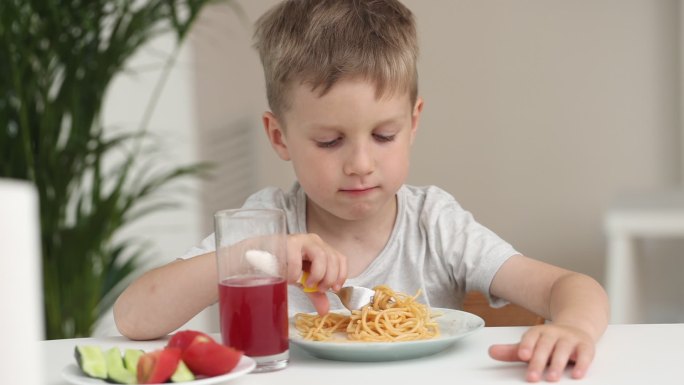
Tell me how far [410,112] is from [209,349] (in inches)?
25.6

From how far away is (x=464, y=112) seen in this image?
4.25 metres

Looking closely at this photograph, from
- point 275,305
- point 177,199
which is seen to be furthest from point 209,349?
point 177,199

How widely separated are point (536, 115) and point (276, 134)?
2.71 meters

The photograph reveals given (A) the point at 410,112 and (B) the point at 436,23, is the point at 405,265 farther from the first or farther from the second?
(B) the point at 436,23

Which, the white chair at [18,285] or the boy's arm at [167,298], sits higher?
the white chair at [18,285]

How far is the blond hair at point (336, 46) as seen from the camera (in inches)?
57.1

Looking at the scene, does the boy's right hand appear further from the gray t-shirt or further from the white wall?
the white wall

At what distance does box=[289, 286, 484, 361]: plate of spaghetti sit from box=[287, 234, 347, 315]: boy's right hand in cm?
5

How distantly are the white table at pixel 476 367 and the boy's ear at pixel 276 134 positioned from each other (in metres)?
0.47

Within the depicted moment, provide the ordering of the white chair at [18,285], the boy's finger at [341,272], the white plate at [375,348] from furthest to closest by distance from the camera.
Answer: the boy's finger at [341,272] < the white plate at [375,348] < the white chair at [18,285]

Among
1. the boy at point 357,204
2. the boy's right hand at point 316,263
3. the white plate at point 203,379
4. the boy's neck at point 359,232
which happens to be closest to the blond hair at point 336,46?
the boy at point 357,204

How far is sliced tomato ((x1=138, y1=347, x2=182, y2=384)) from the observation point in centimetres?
95

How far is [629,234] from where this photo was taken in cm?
292

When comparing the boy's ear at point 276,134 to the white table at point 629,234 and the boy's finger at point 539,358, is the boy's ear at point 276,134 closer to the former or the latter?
the boy's finger at point 539,358
